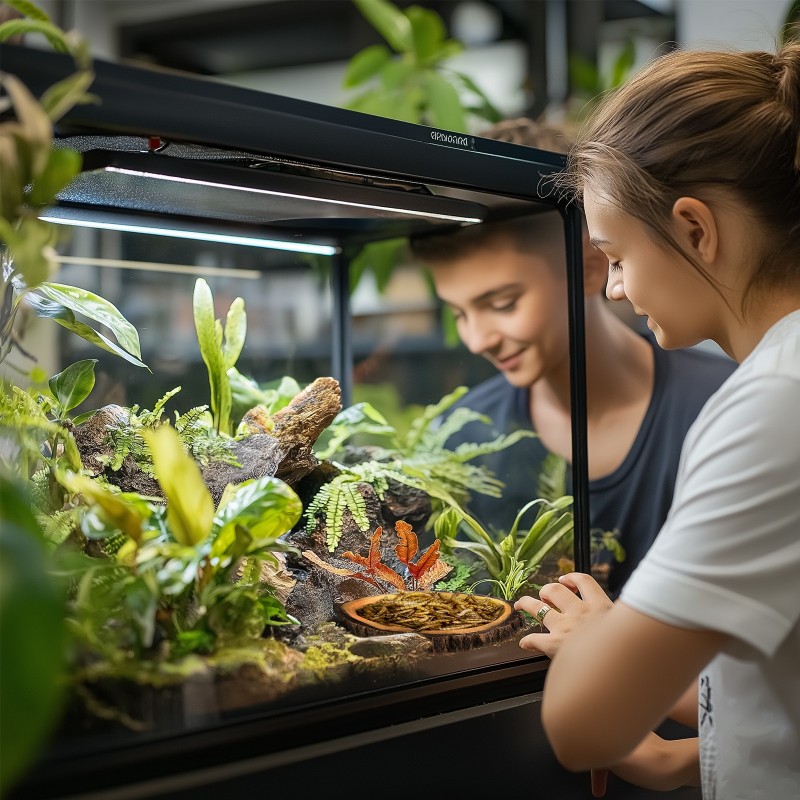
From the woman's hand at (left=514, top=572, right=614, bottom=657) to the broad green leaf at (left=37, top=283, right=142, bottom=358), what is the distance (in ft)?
1.81

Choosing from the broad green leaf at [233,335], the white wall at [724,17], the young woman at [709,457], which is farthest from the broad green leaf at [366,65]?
the young woman at [709,457]

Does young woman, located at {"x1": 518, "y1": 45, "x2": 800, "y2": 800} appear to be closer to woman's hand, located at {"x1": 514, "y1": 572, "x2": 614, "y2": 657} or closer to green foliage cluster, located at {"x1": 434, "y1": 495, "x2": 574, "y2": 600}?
woman's hand, located at {"x1": 514, "y1": 572, "x2": 614, "y2": 657}

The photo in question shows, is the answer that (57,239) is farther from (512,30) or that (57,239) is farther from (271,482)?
(512,30)

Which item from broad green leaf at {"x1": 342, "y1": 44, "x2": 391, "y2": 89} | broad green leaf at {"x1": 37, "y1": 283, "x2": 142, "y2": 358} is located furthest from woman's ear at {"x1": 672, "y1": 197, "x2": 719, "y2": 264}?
broad green leaf at {"x1": 342, "y1": 44, "x2": 391, "y2": 89}

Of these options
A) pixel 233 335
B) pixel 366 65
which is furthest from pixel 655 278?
pixel 366 65

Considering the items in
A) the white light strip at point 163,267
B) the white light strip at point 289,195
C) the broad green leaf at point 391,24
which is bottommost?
the white light strip at point 163,267

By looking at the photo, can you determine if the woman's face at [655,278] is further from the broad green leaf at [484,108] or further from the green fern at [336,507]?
the broad green leaf at [484,108]

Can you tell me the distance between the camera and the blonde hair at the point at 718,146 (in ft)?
2.74

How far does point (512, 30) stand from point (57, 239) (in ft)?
9.02

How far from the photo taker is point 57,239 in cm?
77

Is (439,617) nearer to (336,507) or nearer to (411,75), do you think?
(336,507)

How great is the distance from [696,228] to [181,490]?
1.76 feet

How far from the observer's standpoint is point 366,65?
212cm

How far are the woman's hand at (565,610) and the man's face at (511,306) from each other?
38 cm
